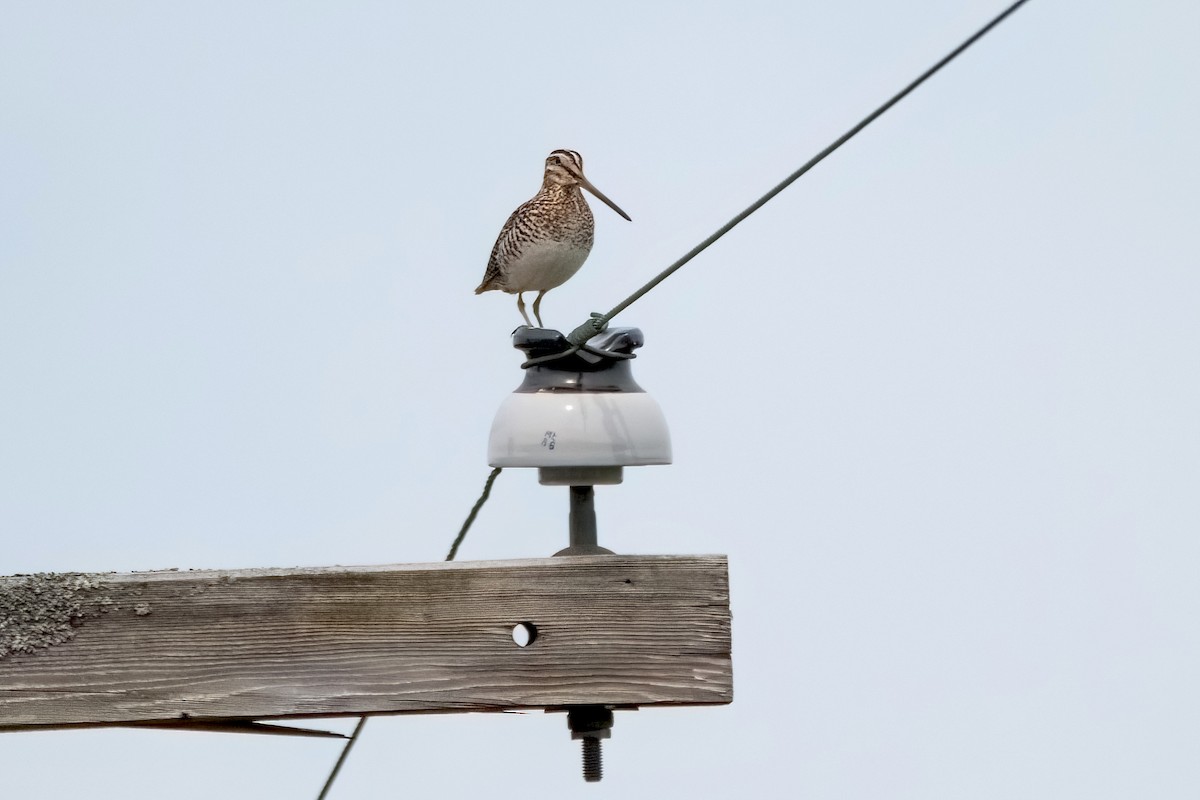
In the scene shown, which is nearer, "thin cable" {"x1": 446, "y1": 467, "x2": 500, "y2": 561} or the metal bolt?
the metal bolt

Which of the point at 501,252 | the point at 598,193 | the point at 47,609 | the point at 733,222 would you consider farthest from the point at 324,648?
the point at 501,252

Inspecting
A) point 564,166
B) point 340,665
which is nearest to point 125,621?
point 340,665

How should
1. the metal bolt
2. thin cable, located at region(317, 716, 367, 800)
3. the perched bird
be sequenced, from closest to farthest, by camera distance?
the metal bolt → thin cable, located at region(317, 716, 367, 800) → the perched bird

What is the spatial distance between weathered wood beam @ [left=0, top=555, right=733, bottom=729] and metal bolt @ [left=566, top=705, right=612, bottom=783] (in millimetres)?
92

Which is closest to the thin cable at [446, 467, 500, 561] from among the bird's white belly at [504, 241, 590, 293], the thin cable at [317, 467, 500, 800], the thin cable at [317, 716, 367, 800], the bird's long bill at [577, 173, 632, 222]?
the thin cable at [317, 467, 500, 800]

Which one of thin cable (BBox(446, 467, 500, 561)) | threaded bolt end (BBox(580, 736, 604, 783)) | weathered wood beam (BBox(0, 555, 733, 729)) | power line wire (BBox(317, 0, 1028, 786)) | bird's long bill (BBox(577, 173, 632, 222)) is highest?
bird's long bill (BBox(577, 173, 632, 222))

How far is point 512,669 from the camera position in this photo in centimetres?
240

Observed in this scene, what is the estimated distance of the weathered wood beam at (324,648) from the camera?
93.5 inches

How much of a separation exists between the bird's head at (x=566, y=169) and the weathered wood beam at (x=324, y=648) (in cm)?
189

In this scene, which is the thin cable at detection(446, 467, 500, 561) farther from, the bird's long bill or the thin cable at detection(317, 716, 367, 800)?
the bird's long bill

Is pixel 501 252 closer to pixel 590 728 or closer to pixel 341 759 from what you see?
pixel 341 759

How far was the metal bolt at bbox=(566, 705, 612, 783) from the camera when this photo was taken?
2.49m

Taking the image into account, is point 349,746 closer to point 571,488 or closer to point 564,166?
point 571,488

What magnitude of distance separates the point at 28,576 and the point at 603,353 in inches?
45.2
